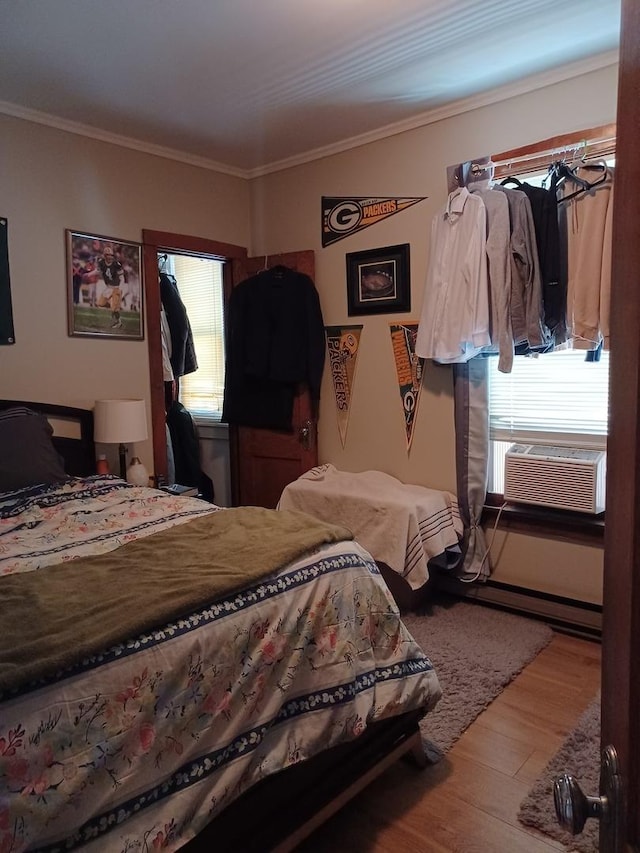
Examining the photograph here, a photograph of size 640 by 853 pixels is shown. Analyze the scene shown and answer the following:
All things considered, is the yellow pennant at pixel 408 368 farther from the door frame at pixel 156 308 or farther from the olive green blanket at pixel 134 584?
the olive green blanket at pixel 134 584

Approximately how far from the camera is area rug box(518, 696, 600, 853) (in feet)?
5.32

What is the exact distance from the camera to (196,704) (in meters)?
1.30

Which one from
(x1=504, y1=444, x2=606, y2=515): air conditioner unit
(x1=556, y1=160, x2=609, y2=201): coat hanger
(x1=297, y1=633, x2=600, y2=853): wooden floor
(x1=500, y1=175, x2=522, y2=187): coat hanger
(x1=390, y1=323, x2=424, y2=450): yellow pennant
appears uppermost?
(x1=500, y1=175, x2=522, y2=187): coat hanger

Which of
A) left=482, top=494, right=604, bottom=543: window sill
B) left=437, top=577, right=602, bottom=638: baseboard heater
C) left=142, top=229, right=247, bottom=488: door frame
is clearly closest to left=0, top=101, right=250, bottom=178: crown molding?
left=142, top=229, right=247, bottom=488: door frame

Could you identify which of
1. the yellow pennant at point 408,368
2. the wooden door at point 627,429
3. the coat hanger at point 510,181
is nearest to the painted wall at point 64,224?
the yellow pennant at point 408,368

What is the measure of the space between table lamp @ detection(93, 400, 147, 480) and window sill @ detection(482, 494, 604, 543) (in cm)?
198

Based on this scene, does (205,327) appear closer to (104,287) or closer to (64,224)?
(104,287)

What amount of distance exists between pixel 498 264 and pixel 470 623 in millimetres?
1776

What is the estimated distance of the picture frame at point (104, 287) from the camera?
3.21m

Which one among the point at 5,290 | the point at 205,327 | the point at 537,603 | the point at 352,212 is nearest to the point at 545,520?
the point at 537,603

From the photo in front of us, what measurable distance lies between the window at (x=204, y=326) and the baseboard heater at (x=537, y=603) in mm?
2429

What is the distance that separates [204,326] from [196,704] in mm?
3891

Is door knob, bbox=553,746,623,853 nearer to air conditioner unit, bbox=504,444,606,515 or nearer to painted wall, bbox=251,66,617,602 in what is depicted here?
air conditioner unit, bbox=504,444,606,515

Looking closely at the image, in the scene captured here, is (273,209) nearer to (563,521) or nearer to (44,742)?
(563,521)
